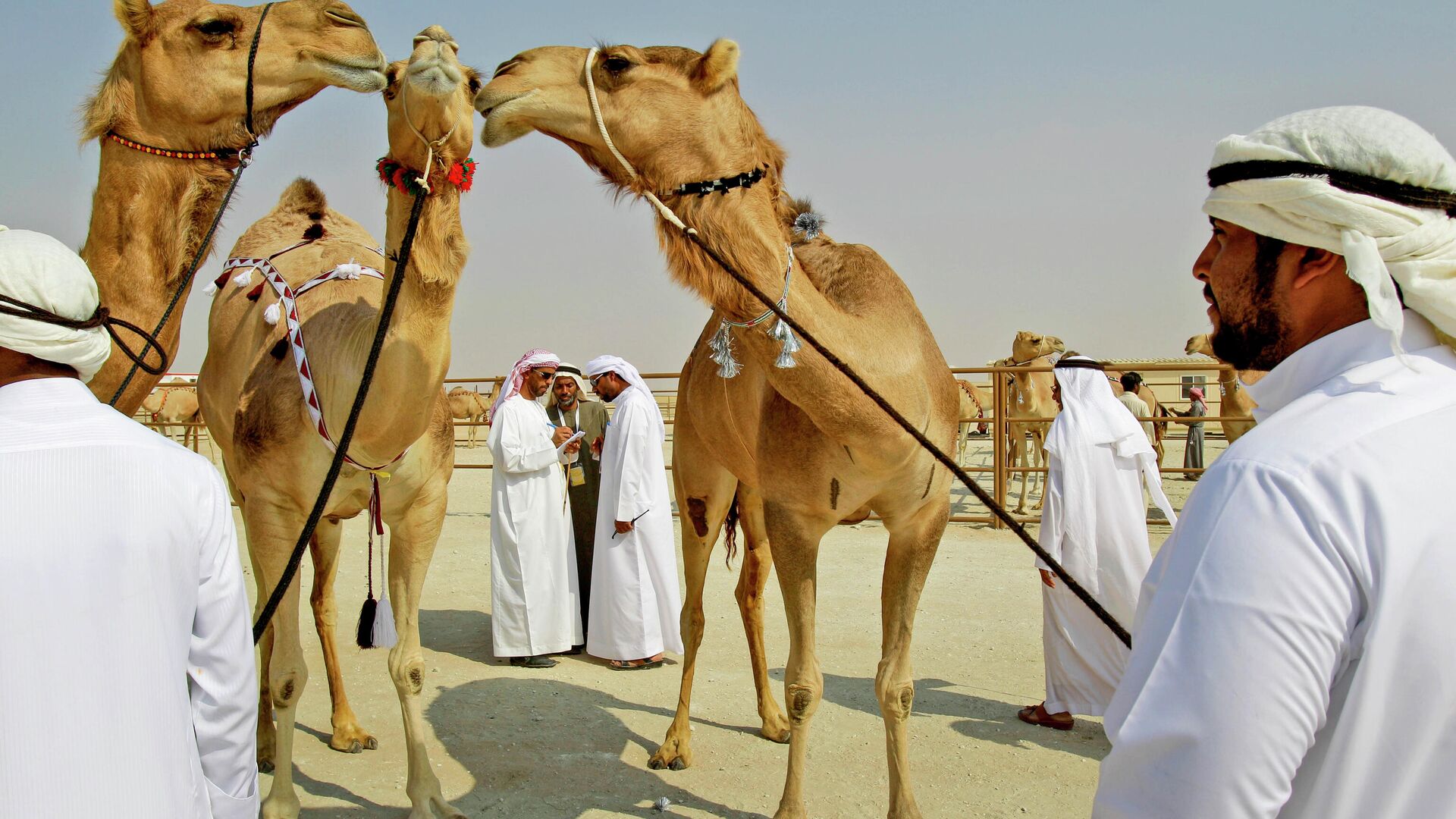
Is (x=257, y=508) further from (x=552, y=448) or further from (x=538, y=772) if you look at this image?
(x=552, y=448)

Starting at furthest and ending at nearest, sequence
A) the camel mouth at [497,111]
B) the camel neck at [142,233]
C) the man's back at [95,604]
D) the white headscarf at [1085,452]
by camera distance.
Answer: the white headscarf at [1085,452]
the camel neck at [142,233]
the camel mouth at [497,111]
the man's back at [95,604]

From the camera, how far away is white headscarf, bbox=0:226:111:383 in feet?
5.33

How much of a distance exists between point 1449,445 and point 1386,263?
0.85 ft

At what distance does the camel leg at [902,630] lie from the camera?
4.01 meters

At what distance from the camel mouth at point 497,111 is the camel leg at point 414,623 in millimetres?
1822

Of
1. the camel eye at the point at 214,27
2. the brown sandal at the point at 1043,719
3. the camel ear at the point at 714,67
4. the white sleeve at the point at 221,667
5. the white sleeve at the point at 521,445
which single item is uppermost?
the camel eye at the point at 214,27

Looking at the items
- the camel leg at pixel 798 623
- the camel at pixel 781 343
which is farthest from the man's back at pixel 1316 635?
the camel leg at pixel 798 623

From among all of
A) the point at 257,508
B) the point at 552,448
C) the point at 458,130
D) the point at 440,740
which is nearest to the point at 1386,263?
the point at 458,130

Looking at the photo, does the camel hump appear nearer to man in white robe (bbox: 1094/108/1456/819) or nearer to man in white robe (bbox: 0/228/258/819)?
man in white robe (bbox: 0/228/258/819)

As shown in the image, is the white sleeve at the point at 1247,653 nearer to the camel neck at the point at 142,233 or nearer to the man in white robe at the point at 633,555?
the camel neck at the point at 142,233

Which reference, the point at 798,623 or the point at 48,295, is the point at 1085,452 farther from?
the point at 48,295

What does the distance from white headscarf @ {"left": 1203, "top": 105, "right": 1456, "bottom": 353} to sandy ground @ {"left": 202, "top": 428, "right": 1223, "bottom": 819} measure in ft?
11.9

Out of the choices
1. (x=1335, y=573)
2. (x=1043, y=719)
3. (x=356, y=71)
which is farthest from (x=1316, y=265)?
(x=1043, y=719)

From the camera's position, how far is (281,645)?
412cm
